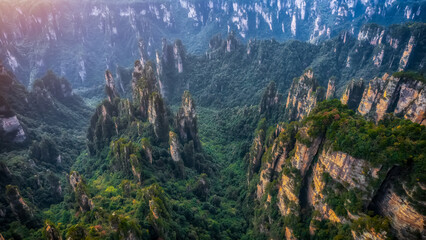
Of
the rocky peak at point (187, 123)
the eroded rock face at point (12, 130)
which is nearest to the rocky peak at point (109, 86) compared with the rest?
the eroded rock face at point (12, 130)

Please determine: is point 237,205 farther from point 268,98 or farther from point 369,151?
point 268,98

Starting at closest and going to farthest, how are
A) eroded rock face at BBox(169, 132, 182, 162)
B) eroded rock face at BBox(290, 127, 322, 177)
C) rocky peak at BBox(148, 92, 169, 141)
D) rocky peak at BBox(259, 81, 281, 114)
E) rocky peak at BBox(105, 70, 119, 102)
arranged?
eroded rock face at BBox(290, 127, 322, 177), eroded rock face at BBox(169, 132, 182, 162), rocky peak at BBox(148, 92, 169, 141), rocky peak at BBox(105, 70, 119, 102), rocky peak at BBox(259, 81, 281, 114)

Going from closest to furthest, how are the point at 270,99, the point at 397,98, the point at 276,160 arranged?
the point at 276,160 → the point at 397,98 → the point at 270,99

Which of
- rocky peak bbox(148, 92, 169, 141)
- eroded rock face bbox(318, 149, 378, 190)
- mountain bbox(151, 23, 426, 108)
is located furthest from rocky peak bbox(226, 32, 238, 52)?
eroded rock face bbox(318, 149, 378, 190)

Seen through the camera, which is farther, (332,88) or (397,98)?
(332,88)

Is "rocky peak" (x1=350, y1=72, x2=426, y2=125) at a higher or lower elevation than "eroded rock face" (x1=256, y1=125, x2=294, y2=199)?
higher

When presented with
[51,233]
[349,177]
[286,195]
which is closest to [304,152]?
[349,177]

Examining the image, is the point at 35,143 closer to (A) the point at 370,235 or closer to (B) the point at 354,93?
(A) the point at 370,235

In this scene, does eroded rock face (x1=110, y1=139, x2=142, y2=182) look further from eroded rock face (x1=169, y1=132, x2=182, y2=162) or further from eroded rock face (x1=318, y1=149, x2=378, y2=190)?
eroded rock face (x1=318, y1=149, x2=378, y2=190)
